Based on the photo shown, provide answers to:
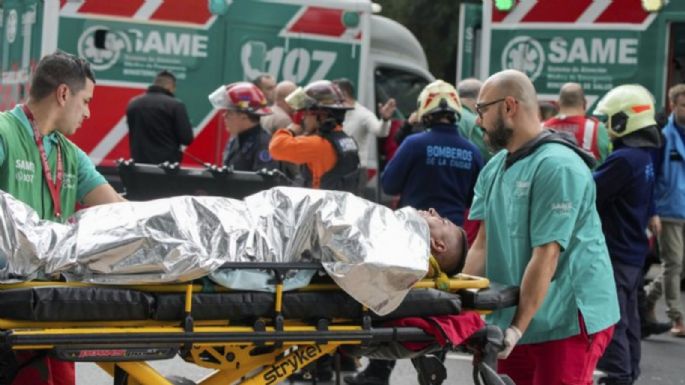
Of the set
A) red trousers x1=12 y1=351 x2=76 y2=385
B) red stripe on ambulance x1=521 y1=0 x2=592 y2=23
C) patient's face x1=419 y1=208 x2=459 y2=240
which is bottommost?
red trousers x1=12 y1=351 x2=76 y2=385

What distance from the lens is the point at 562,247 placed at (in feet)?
17.1

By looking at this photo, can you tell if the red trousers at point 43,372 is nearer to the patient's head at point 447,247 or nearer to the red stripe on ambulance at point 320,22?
the patient's head at point 447,247

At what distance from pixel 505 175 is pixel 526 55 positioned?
6.97 meters

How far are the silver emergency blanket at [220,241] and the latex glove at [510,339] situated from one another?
1.53ft

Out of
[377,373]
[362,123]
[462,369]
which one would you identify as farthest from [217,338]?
[362,123]

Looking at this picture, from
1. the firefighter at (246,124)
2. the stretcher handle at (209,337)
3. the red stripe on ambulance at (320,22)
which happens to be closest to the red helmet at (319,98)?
the firefighter at (246,124)

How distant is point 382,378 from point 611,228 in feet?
5.35

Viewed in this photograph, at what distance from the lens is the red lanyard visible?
5363 mm

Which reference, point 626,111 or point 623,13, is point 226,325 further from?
point 623,13

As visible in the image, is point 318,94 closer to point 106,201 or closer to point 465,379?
point 465,379

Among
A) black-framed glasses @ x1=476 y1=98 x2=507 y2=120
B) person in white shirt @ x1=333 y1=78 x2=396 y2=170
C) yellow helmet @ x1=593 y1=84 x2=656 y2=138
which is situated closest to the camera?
black-framed glasses @ x1=476 y1=98 x2=507 y2=120

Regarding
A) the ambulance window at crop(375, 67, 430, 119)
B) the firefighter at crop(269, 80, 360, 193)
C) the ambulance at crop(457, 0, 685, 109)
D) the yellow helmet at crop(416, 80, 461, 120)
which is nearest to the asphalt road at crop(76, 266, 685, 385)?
the firefighter at crop(269, 80, 360, 193)

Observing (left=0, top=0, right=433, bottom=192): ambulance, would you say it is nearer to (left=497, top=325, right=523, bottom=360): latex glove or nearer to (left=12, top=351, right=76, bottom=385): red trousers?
(left=12, top=351, right=76, bottom=385): red trousers

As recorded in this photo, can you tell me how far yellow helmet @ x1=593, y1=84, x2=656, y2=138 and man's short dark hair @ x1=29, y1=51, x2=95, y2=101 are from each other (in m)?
3.39
